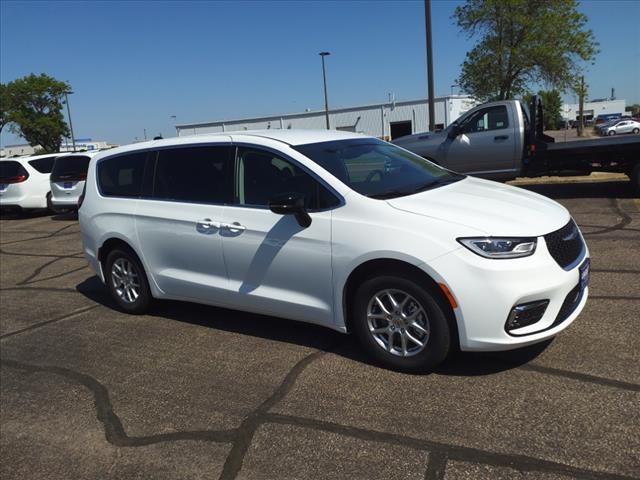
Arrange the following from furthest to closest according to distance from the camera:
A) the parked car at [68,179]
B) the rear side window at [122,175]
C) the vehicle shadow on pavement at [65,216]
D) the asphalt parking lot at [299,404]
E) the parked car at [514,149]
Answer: the vehicle shadow on pavement at [65,216] < the parked car at [68,179] < the parked car at [514,149] < the rear side window at [122,175] < the asphalt parking lot at [299,404]

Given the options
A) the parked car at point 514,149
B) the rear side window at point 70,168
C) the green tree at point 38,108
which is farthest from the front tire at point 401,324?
the green tree at point 38,108

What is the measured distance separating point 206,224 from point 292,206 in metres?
1.03

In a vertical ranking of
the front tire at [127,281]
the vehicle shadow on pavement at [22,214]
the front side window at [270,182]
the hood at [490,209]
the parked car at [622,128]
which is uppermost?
the front side window at [270,182]

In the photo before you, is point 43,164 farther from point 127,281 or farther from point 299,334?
point 299,334

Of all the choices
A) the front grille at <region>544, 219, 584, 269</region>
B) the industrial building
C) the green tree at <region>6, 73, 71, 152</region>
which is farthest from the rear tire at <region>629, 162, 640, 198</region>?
the green tree at <region>6, 73, 71, 152</region>

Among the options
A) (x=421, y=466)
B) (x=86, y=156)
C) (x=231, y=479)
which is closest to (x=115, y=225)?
(x=231, y=479)

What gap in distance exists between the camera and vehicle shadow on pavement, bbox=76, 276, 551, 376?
12.5 feet

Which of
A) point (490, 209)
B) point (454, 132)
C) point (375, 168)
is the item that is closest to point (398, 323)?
point (490, 209)

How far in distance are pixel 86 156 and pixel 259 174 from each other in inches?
411

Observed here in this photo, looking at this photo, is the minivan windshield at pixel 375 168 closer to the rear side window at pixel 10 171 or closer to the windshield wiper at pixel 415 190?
the windshield wiper at pixel 415 190

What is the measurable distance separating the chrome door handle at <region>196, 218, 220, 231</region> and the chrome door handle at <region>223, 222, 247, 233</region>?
0.11 m

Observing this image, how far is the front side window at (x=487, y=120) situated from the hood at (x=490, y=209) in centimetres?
717

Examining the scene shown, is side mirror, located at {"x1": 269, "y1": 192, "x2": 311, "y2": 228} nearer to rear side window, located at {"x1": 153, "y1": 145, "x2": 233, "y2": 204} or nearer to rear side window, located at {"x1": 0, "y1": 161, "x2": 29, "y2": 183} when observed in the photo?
rear side window, located at {"x1": 153, "y1": 145, "x2": 233, "y2": 204}

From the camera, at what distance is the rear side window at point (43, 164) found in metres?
14.9
